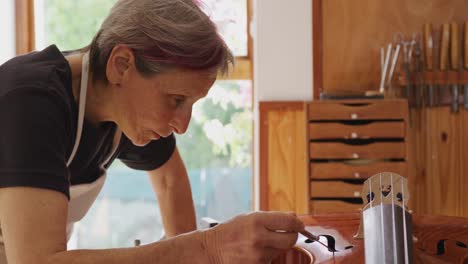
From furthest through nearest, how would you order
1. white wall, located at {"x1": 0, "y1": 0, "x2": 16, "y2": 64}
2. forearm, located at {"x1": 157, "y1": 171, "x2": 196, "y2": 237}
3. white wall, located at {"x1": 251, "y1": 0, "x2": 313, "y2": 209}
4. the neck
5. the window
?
the window
white wall, located at {"x1": 0, "y1": 0, "x2": 16, "y2": 64}
white wall, located at {"x1": 251, "y1": 0, "x2": 313, "y2": 209}
forearm, located at {"x1": 157, "y1": 171, "x2": 196, "y2": 237}
the neck

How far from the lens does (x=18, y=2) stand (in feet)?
12.0

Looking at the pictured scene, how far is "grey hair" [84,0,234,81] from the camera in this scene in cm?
108

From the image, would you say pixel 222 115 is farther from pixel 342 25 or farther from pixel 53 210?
pixel 53 210

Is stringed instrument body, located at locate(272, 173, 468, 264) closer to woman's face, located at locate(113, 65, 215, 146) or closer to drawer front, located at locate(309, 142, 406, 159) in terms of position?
woman's face, located at locate(113, 65, 215, 146)

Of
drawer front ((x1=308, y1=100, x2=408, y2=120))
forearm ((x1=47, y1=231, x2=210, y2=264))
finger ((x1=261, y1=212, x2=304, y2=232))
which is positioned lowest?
forearm ((x1=47, y1=231, x2=210, y2=264))

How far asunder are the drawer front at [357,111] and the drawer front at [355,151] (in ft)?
0.39

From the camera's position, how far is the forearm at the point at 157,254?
0.96m

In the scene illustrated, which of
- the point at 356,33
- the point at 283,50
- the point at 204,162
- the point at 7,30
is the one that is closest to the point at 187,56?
the point at 283,50

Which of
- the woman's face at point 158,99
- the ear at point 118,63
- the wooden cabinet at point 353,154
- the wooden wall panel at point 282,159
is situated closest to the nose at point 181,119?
the woman's face at point 158,99

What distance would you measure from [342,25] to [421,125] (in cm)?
62

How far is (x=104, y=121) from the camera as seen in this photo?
1.28 meters

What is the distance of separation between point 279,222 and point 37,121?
1.28 feet

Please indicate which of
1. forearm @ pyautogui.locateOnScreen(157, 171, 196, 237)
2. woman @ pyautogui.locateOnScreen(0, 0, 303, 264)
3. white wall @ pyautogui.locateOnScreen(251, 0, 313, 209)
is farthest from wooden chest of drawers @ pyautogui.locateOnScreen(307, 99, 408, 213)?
woman @ pyautogui.locateOnScreen(0, 0, 303, 264)

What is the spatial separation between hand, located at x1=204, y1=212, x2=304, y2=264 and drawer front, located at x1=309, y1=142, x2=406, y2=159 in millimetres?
1953
